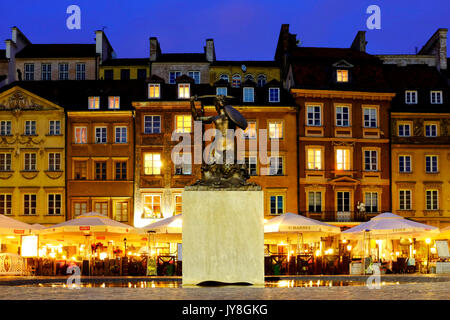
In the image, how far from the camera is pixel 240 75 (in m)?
59.5

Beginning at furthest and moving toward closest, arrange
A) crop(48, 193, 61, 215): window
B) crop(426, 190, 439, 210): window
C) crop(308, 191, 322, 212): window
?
crop(426, 190, 439, 210): window < crop(308, 191, 322, 212): window < crop(48, 193, 61, 215): window

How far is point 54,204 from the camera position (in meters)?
49.8

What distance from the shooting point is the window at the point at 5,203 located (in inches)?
1959

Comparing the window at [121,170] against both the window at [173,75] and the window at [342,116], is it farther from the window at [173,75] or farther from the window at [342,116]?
the window at [342,116]

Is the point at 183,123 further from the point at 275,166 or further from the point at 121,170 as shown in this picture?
the point at 275,166

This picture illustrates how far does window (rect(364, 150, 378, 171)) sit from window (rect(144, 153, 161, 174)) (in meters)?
13.5

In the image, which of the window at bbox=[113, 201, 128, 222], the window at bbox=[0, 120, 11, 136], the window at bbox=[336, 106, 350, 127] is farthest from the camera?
the window at bbox=[336, 106, 350, 127]

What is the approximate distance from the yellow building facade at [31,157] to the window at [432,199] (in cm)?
2380

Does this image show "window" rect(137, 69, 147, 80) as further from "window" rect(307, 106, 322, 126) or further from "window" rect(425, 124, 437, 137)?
"window" rect(425, 124, 437, 137)

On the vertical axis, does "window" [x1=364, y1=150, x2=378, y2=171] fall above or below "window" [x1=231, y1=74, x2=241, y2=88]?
below

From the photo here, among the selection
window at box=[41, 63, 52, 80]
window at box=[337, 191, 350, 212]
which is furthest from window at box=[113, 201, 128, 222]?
window at box=[41, 63, 52, 80]

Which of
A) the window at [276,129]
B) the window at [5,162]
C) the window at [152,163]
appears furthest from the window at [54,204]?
the window at [276,129]

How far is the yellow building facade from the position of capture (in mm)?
49781
